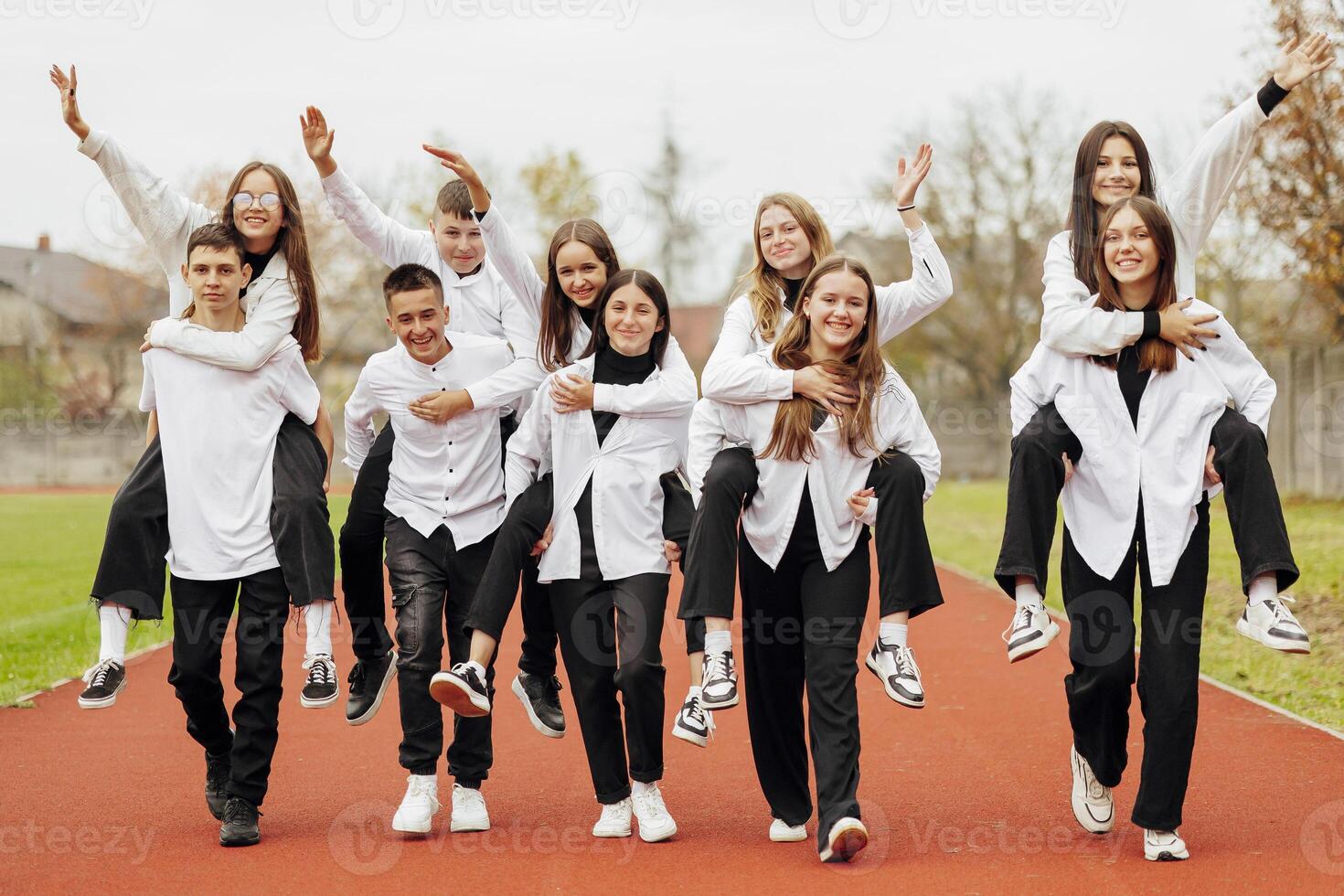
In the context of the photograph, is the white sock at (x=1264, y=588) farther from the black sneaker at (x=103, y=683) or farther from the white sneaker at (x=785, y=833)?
the black sneaker at (x=103, y=683)

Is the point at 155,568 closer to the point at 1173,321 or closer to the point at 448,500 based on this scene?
the point at 448,500

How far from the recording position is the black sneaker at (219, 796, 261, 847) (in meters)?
5.95

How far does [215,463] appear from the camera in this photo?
6.16m

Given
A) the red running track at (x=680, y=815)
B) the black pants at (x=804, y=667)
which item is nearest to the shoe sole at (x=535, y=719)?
the red running track at (x=680, y=815)

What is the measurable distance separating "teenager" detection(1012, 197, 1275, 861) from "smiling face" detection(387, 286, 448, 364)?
253 centimetres

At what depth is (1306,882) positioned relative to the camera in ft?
16.9

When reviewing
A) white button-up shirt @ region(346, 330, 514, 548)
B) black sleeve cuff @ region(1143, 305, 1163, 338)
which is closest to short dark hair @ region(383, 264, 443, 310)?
white button-up shirt @ region(346, 330, 514, 548)

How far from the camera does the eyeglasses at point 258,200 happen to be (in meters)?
6.30

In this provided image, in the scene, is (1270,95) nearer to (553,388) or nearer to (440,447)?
(553,388)

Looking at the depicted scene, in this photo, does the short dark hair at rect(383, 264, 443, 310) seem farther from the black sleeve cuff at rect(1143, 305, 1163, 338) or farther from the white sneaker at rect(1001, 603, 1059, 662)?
the black sleeve cuff at rect(1143, 305, 1163, 338)

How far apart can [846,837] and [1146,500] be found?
1740mm

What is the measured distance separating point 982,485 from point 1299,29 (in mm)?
27314

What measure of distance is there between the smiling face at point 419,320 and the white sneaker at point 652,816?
2083 millimetres

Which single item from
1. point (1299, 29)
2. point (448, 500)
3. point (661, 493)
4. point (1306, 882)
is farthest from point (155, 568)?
point (1299, 29)
